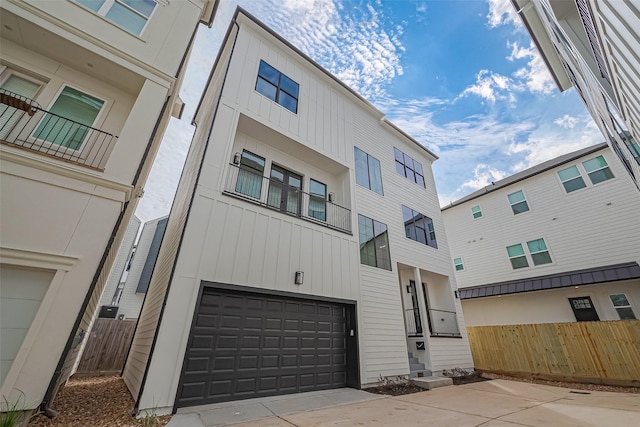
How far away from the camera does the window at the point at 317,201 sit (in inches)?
309

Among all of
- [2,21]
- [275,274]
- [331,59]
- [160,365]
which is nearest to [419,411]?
[275,274]

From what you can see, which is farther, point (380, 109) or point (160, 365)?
point (380, 109)

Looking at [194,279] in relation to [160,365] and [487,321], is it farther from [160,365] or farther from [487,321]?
[487,321]

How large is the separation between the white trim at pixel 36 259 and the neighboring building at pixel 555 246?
50.8ft

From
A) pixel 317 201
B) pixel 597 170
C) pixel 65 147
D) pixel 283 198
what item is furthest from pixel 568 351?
pixel 65 147

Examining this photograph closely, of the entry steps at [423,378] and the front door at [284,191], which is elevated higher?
the front door at [284,191]

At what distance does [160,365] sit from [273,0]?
1053 centimetres

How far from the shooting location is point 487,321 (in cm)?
1265

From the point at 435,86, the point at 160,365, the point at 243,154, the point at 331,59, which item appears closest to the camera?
the point at 160,365

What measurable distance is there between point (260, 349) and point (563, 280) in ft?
41.9

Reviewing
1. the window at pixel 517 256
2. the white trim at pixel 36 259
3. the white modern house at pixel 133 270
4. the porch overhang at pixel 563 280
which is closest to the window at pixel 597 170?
the porch overhang at pixel 563 280

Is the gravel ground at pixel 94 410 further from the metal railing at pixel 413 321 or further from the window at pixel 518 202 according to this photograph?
the window at pixel 518 202

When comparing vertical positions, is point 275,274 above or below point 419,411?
above

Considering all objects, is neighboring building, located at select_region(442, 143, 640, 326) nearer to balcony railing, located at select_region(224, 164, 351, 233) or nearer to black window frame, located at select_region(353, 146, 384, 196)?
black window frame, located at select_region(353, 146, 384, 196)
